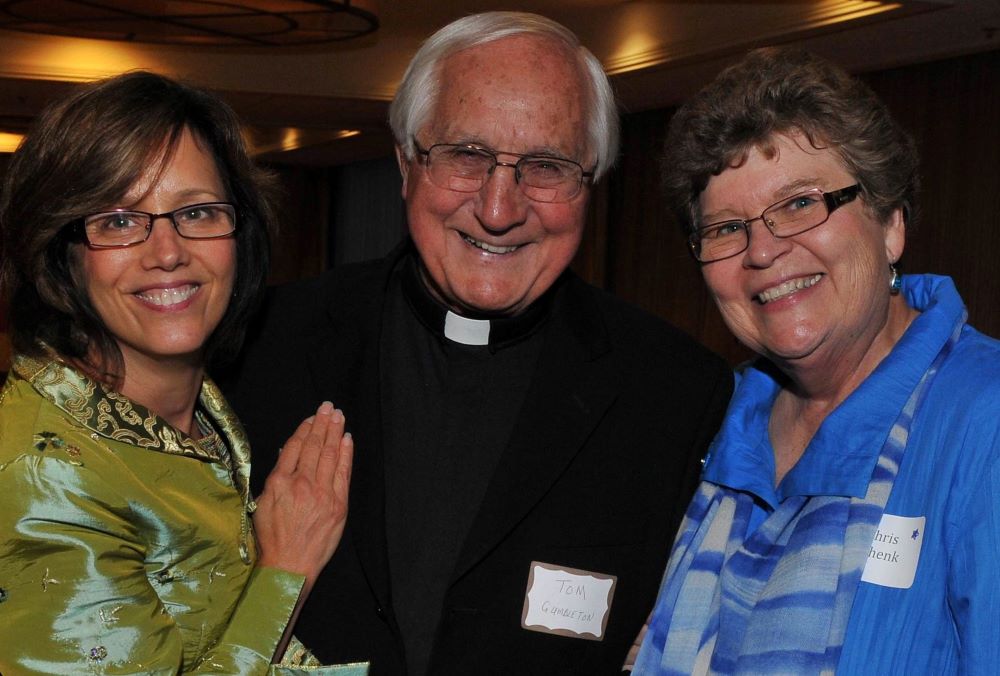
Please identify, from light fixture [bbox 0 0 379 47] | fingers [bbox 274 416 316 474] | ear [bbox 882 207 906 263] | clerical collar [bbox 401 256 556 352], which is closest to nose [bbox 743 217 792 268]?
ear [bbox 882 207 906 263]

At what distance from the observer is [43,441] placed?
1646 millimetres

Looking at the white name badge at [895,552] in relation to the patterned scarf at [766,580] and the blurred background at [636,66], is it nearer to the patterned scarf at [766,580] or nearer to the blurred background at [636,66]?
the patterned scarf at [766,580]

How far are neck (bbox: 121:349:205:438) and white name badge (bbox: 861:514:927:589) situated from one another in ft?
3.77

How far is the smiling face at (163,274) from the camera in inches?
71.4

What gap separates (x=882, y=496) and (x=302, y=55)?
37.5ft

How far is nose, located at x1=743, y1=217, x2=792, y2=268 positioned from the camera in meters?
1.86

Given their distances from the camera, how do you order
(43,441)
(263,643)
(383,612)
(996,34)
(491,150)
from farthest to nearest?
1. (996,34)
2. (491,150)
3. (383,612)
4. (263,643)
5. (43,441)

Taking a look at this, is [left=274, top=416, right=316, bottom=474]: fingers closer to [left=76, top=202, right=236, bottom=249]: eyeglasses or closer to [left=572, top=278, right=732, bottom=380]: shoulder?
[left=76, top=202, right=236, bottom=249]: eyeglasses

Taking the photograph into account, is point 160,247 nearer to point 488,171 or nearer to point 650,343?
point 488,171

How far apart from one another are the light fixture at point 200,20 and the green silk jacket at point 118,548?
7.58 m

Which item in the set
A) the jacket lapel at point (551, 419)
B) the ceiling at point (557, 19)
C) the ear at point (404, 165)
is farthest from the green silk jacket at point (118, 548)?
the ceiling at point (557, 19)

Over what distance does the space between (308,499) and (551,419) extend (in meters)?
0.49

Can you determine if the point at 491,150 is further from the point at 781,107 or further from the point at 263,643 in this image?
the point at 263,643

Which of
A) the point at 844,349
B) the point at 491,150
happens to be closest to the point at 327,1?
the point at 491,150
